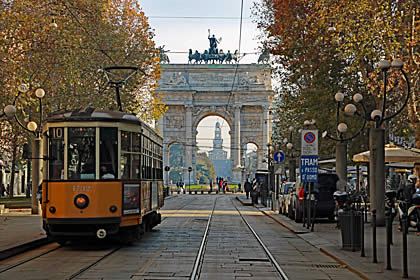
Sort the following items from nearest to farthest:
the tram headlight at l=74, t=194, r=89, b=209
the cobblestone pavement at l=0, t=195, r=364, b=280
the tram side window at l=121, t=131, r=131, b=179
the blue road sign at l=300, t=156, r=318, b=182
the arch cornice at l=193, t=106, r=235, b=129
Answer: the cobblestone pavement at l=0, t=195, r=364, b=280, the tram headlight at l=74, t=194, r=89, b=209, the tram side window at l=121, t=131, r=131, b=179, the blue road sign at l=300, t=156, r=318, b=182, the arch cornice at l=193, t=106, r=235, b=129

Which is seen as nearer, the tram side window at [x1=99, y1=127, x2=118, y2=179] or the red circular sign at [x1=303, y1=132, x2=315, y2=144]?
the tram side window at [x1=99, y1=127, x2=118, y2=179]

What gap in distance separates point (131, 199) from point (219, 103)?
255 feet

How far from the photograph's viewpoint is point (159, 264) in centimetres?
1121

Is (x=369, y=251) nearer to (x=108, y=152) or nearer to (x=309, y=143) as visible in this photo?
(x=108, y=152)

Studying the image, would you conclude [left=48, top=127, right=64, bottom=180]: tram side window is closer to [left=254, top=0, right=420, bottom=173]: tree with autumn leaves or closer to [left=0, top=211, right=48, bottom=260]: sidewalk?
[left=0, top=211, right=48, bottom=260]: sidewalk

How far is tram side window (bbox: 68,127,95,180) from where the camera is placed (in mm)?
13219

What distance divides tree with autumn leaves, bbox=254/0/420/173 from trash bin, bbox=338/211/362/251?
28.0 ft

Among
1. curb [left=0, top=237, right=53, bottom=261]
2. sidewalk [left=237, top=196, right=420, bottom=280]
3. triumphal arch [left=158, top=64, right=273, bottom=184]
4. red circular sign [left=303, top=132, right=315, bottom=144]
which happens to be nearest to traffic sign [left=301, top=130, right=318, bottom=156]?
red circular sign [left=303, top=132, right=315, bottom=144]

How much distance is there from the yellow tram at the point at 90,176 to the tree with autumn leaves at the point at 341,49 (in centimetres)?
999

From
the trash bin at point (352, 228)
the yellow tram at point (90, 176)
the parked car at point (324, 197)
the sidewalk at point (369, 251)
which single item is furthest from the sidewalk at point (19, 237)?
the parked car at point (324, 197)

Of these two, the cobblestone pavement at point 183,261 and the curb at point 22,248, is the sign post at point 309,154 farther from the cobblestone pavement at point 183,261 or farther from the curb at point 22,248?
the curb at point 22,248

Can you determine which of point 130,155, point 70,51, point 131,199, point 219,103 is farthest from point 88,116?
point 219,103

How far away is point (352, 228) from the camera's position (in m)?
13.1

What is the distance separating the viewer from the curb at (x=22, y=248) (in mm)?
12422
